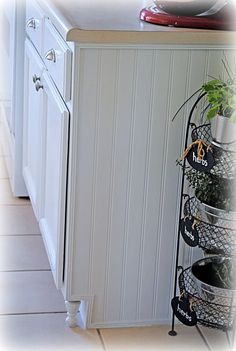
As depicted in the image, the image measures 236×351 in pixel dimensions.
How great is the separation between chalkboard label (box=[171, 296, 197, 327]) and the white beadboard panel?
0.11 metres

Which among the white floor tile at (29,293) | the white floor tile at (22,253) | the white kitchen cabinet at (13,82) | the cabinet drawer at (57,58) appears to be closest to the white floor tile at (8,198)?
the white kitchen cabinet at (13,82)

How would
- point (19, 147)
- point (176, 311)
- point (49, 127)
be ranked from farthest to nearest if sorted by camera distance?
1. point (19, 147)
2. point (49, 127)
3. point (176, 311)

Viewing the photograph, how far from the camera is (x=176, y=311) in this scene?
2168mm

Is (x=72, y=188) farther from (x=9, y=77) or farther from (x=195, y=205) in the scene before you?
(x=9, y=77)

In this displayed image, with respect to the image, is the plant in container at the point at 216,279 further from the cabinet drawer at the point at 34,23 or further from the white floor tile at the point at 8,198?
the white floor tile at the point at 8,198

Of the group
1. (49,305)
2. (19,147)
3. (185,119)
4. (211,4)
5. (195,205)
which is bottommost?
(49,305)

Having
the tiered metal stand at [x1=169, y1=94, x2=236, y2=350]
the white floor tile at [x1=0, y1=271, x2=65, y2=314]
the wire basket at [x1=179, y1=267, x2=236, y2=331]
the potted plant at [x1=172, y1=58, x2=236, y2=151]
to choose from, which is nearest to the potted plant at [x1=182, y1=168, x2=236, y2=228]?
the tiered metal stand at [x1=169, y1=94, x2=236, y2=350]

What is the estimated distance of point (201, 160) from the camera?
6.44 feet

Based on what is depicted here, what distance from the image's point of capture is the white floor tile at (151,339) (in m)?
2.22

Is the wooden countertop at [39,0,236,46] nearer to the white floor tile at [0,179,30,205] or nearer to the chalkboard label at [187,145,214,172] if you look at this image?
the chalkboard label at [187,145,214,172]

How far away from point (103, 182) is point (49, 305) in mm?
480

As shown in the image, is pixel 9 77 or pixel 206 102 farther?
pixel 9 77

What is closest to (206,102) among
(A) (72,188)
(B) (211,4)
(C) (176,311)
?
(B) (211,4)

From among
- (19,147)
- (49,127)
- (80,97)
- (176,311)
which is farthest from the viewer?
(19,147)
